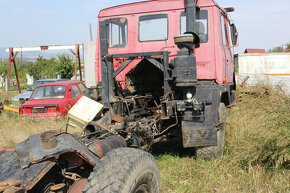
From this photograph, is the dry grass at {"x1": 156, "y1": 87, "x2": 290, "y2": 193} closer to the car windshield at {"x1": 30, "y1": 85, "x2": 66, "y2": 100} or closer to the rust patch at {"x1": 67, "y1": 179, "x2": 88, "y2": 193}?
the rust patch at {"x1": 67, "y1": 179, "x2": 88, "y2": 193}

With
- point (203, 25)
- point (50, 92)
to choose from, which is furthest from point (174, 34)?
point (50, 92)

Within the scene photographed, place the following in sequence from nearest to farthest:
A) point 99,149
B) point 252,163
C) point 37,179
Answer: point 37,179
point 99,149
point 252,163

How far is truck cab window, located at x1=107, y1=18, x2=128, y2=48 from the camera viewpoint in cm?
577

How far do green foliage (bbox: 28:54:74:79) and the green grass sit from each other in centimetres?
3084

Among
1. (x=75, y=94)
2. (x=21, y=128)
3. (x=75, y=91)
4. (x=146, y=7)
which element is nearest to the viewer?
(x=146, y=7)

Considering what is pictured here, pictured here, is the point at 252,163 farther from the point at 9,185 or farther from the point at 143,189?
the point at 9,185

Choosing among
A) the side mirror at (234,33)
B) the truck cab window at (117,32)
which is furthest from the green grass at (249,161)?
the truck cab window at (117,32)

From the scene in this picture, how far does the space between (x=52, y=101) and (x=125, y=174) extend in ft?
22.7

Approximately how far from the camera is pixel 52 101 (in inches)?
346

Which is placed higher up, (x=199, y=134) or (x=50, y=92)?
(x=50, y=92)

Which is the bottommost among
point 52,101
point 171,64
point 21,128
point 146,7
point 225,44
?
point 21,128

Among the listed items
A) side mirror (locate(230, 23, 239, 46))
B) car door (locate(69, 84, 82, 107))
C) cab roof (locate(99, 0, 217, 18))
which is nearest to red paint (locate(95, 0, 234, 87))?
cab roof (locate(99, 0, 217, 18))

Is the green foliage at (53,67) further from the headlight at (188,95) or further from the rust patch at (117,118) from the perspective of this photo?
the headlight at (188,95)

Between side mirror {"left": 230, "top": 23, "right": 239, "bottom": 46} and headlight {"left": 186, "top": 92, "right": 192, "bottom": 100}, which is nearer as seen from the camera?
headlight {"left": 186, "top": 92, "right": 192, "bottom": 100}
